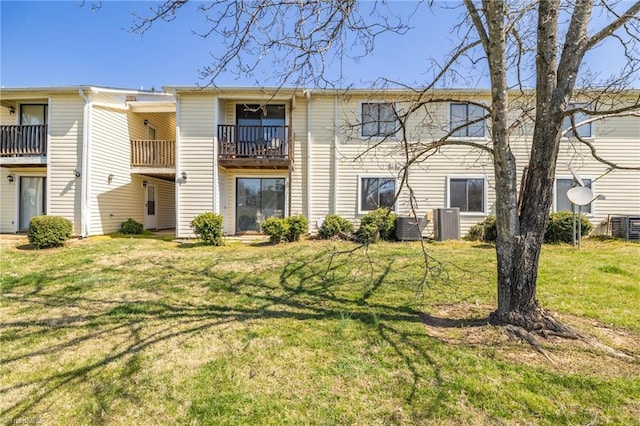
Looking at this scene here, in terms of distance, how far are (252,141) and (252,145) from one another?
0.15 metres

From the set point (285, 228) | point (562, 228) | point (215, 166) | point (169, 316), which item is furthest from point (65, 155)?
point (562, 228)

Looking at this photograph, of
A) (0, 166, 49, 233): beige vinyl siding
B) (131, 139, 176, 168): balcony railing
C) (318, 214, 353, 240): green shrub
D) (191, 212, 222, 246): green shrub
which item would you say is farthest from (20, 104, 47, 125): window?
(318, 214, 353, 240): green shrub

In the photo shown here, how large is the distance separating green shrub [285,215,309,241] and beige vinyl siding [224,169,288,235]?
2.43 metres

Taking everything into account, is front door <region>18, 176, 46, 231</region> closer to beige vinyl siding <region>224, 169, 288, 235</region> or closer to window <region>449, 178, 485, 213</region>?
beige vinyl siding <region>224, 169, 288, 235</region>

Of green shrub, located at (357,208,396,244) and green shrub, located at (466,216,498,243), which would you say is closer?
green shrub, located at (357,208,396,244)

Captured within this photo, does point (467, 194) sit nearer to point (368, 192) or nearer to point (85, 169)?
point (368, 192)

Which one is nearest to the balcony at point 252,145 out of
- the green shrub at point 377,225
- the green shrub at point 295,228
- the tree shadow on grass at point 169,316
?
the green shrub at point 295,228

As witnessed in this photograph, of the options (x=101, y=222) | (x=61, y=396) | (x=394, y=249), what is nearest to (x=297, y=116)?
(x=394, y=249)

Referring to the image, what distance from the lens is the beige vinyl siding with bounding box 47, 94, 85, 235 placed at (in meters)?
10.9

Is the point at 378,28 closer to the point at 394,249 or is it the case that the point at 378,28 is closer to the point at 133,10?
the point at 133,10

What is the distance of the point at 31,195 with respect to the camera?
11812mm

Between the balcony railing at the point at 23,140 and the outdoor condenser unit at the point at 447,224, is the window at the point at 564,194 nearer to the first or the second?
the outdoor condenser unit at the point at 447,224

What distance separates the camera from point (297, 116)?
38.0 feet

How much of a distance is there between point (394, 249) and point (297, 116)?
Result: 20.4ft
